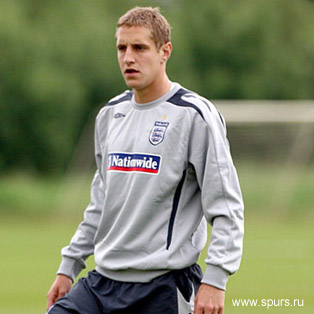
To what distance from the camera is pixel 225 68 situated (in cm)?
3169

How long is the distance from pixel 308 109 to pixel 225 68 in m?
10.9

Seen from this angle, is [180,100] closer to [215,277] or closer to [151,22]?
[151,22]

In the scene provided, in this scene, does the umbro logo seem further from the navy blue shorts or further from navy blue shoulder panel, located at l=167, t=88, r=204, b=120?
the navy blue shorts

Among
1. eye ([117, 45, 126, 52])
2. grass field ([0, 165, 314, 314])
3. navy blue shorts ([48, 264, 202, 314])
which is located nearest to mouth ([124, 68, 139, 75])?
eye ([117, 45, 126, 52])

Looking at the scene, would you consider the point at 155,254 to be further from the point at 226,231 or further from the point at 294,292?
the point at 294,292

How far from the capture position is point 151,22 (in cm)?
406

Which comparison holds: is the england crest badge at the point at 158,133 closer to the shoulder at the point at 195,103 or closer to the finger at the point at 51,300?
the shoulder at the point at 195,103

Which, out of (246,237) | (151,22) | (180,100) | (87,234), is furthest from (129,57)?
(246,237)

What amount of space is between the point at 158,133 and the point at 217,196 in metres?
0.37

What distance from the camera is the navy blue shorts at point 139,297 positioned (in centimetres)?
395

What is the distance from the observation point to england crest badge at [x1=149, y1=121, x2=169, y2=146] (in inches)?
157

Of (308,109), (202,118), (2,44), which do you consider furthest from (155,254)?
(2,44)

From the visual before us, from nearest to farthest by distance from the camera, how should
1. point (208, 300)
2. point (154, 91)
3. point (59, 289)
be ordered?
point (208, 300) < point (154, 91) < point (59, 289)

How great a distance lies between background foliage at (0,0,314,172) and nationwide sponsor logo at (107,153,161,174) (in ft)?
66.4
